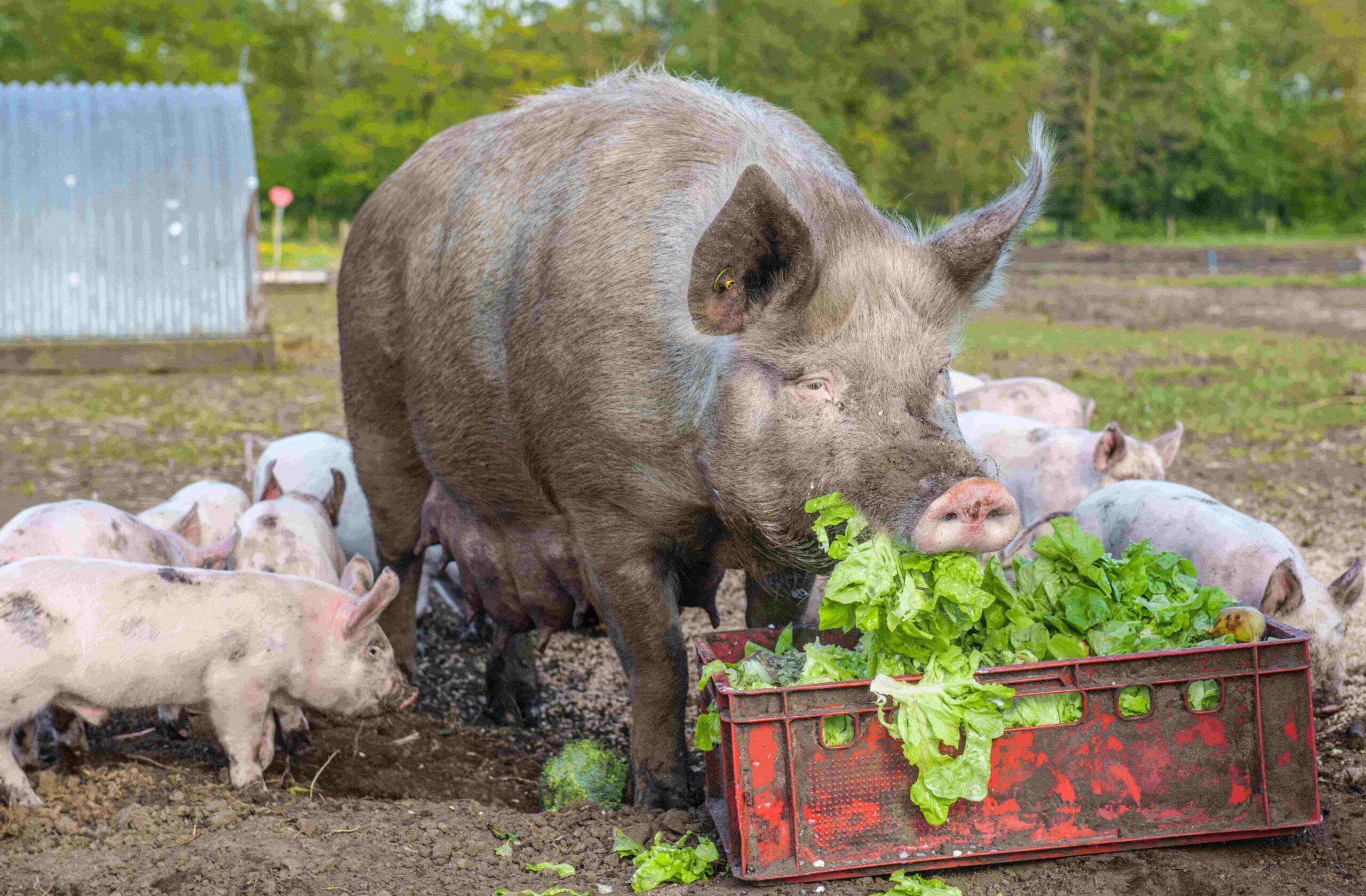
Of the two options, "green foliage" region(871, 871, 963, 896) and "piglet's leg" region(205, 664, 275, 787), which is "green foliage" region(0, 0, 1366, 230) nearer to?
"piglet's leg" region(205, 664, 275, 787)

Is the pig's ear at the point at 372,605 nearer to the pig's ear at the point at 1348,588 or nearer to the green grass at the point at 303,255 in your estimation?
the pig's ear at the point at 1348,588

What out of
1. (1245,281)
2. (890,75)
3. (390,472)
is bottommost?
(390,472)

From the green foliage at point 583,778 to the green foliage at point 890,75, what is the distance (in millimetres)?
27668

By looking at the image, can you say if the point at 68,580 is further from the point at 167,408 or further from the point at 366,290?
the point at 167,408

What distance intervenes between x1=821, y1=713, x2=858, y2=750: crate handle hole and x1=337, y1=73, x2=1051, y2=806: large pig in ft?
1.37

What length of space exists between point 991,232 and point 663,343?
837mm

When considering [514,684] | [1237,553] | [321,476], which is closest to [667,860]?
[514,684]

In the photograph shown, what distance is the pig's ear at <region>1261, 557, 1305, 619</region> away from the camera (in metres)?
3.66

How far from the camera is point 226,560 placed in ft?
15.1

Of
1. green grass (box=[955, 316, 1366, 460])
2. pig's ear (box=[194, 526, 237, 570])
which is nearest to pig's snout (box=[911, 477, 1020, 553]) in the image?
pig's ear (box=[194, 526, 237, 570])

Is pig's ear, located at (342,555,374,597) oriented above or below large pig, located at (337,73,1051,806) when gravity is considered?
below

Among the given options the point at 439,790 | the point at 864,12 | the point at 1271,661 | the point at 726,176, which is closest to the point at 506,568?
the point at 439,790

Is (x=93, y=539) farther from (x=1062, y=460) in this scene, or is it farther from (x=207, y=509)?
(x=1062, y=460)

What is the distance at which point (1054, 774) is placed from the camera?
2795mm
